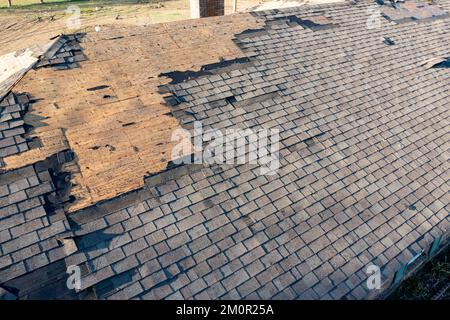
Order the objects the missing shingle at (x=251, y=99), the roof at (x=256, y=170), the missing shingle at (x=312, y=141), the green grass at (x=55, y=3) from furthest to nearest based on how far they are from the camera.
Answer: the green grass at (x=55, y=3) → the missing shingle at (x=251, y=99) → the missing shingle at (x=312, y=141) → the roof at (x=256, y=170)

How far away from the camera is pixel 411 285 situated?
28.6 feet

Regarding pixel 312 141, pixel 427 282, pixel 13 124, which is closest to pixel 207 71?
pixel 312 141

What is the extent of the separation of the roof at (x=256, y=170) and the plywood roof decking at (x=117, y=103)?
5 centimetres

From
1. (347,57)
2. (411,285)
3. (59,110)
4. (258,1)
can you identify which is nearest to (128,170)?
(59,110)

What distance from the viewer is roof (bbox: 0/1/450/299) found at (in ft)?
20.2

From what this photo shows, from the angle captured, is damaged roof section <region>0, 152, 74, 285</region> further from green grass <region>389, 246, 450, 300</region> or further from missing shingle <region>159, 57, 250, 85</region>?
green grass <region>389, 246, 450, 300</region>

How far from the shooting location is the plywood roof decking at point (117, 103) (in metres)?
7.26

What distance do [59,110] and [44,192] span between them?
2.56 metres

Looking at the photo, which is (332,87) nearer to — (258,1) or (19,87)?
(19,87)

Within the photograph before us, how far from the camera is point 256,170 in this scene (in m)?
7.85

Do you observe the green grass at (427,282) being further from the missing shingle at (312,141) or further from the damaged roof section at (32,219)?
the damaged roof section at (32,219)

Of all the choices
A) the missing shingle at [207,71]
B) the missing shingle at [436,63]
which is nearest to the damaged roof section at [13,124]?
the missing shingle at [207,71]

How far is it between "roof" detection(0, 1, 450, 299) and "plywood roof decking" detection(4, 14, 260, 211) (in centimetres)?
5

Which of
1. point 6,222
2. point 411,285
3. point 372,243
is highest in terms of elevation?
point 6,222
